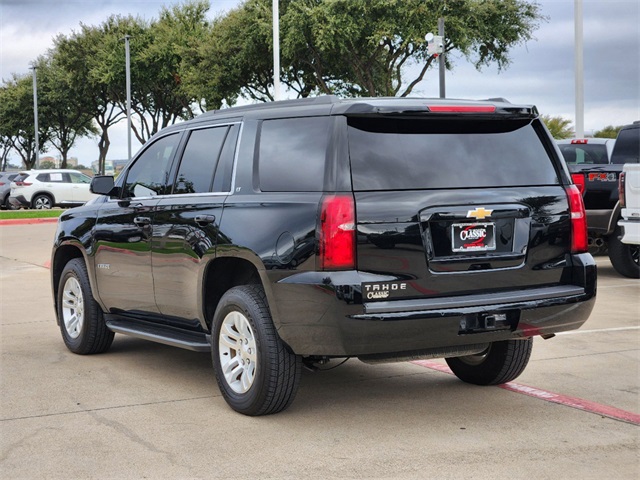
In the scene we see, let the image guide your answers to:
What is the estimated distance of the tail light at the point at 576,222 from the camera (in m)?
5.95

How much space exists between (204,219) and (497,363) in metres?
2.24

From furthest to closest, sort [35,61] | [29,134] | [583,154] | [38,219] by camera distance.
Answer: [29,134]
[35,61]
[38,219]
[583,154]

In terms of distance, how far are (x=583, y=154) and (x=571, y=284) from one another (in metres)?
10.3

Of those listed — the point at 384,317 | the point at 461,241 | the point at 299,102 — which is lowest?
the point at 384,317

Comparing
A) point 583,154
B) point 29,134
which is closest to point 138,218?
point 583,154

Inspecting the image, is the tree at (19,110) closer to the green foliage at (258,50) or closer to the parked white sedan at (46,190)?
the green foliage at (258,50)

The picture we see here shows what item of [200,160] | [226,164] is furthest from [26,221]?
[226,164]

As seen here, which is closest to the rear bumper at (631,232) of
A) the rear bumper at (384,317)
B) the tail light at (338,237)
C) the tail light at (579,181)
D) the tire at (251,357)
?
the tail light at (579,181)

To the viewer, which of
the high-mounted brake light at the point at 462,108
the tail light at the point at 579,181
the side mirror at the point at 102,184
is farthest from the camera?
the tail light at the point at 579,181

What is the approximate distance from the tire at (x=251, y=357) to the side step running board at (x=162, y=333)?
0.27m

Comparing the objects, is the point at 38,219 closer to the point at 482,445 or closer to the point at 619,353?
the point at 619,353

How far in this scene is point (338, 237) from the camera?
5.25 meters

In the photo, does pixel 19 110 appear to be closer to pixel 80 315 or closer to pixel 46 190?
pixel 46 190

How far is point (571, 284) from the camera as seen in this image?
591 centimetres
